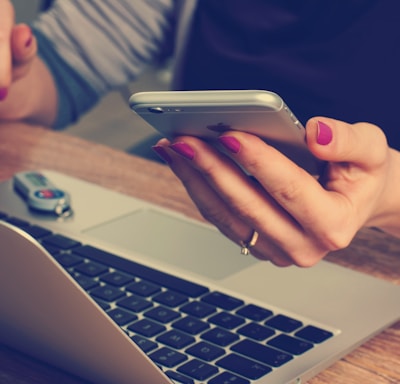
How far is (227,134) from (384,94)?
19.6 inches

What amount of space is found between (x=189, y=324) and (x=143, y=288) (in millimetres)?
59

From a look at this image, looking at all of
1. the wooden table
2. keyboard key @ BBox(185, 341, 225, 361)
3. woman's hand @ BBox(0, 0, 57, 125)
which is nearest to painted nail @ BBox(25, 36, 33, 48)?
woman's hand @ BBox(0, 0, 57, 125)

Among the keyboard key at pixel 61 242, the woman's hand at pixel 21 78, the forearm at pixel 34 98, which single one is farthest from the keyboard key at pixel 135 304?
the forearm at pixel 34 98

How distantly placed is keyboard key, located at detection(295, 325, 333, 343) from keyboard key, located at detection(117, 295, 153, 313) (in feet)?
0.33

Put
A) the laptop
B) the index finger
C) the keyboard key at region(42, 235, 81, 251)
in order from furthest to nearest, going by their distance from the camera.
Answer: the index finger < the keyboard key at region(42, 235, 81, 251) < the laptop

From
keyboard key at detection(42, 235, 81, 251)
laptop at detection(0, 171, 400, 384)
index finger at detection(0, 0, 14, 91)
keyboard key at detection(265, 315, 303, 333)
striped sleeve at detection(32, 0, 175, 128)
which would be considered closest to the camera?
laptop at detection(0, 171, 400, 384)

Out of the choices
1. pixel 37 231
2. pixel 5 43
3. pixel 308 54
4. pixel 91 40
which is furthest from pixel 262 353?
pixel 91 40

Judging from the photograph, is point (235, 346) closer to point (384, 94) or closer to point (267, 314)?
point (267, 314)

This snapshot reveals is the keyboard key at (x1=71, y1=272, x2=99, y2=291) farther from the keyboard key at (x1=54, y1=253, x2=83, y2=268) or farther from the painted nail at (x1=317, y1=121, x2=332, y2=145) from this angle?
the painted nail at (x1=317, y1=121, x2=332, y2=145)

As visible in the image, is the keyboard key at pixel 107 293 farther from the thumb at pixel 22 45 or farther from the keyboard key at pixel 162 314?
the thumb at pixel 22 45

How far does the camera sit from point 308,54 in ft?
3.40

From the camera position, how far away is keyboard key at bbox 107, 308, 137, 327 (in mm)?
556

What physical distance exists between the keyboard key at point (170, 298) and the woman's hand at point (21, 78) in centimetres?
30

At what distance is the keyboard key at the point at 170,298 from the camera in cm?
58
